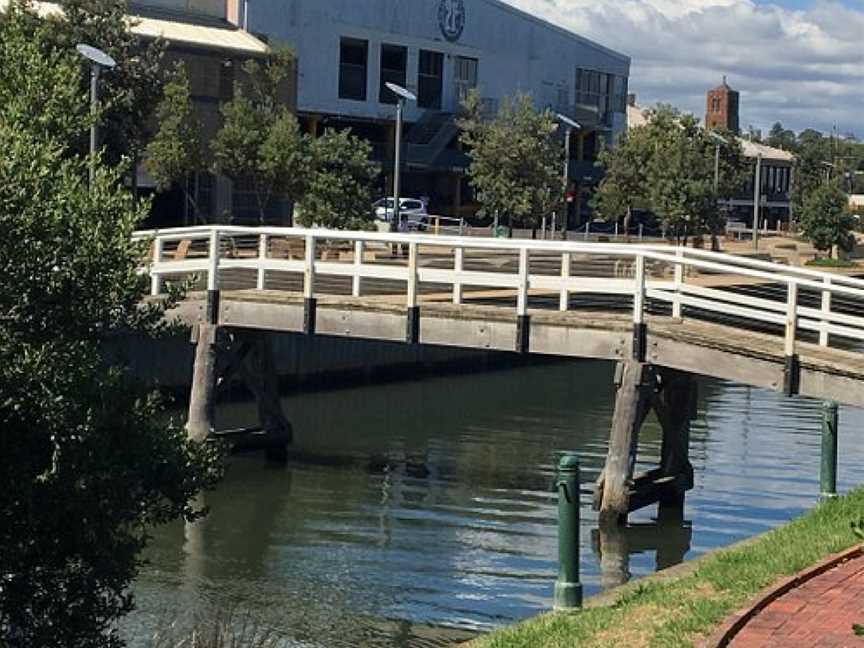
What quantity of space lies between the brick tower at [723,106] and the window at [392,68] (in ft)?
286

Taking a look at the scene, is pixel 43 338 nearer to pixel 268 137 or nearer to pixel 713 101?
pixel 268 137

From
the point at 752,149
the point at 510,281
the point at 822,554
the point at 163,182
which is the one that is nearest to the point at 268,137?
the point at 163,182

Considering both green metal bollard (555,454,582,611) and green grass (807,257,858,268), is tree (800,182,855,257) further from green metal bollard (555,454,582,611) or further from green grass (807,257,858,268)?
green metal bollard (555,454,582,611)

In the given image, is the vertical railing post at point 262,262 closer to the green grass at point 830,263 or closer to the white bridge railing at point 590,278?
the white bridge railing at point 590,278

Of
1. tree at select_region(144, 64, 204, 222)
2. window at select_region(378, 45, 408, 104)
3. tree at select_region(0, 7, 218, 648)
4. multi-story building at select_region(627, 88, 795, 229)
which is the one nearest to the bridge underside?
tree at select_region(0, 7, 218, 648)

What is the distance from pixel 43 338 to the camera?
368 inches

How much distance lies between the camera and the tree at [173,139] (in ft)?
145

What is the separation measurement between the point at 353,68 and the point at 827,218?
27112 mm

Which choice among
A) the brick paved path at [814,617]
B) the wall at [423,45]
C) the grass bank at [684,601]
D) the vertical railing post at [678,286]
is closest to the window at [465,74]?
the wall at [423,45]

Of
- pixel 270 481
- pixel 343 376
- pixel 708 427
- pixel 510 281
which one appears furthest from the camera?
pixel 343 376

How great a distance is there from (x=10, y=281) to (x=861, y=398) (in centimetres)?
1144

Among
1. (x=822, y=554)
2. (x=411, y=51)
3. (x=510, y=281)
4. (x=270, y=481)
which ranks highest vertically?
(x=411, y=51)

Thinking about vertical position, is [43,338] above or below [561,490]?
above

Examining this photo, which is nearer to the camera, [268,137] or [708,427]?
[708,427]
